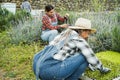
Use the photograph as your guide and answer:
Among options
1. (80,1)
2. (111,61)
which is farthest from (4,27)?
(80,1)

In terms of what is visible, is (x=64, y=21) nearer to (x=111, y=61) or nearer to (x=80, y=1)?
(x=111, y=61)

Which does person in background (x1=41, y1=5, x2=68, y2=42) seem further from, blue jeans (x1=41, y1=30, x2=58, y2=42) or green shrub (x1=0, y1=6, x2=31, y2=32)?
green shrub (x1=0, y1=6, x2=31, y2=32)

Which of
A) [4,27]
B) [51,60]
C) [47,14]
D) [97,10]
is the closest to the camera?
[51,60]

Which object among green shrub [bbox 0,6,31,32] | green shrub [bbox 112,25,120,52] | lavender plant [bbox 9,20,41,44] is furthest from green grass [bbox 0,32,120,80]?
green shrub [bbox 0,6,31,32]

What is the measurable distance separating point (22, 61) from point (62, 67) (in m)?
2.97

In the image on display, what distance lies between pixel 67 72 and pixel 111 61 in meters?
1.40

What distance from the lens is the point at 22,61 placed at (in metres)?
8.48

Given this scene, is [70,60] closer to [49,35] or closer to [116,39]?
[116,39]

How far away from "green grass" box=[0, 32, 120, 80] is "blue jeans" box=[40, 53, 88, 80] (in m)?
0.77

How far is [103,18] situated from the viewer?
31.5ft

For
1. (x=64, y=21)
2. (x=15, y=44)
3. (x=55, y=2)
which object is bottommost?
(x=55, y=2)

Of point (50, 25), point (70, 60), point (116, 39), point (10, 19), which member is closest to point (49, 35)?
point (50, 25)

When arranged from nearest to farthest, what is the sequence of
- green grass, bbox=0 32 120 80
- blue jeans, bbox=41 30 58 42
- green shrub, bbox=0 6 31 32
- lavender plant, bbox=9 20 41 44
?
green grass, bbox=0 32 120 80
blue jeans, bbox=41 30 58 42
lavender plant, bbox=9 20 41 44
green shrub, bbox=0 6 31 32

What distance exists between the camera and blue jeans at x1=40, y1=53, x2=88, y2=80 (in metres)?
5.64
